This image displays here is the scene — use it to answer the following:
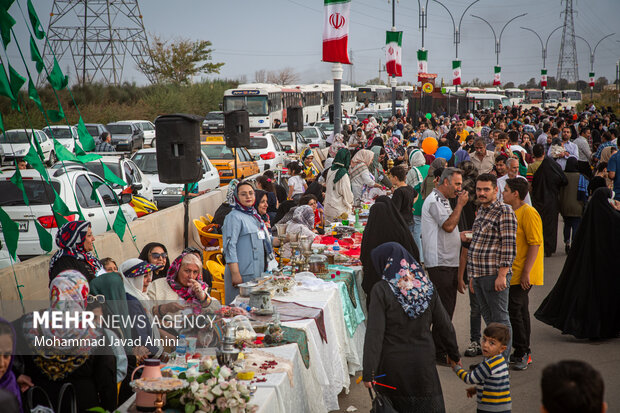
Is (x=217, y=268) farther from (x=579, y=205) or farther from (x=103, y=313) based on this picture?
(x=579, y=205)

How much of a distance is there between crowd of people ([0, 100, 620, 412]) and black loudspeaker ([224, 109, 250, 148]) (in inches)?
131

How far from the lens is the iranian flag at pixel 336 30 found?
1478 centimetres

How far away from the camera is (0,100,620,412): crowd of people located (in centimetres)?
473

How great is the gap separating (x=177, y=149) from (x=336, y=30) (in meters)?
6.57

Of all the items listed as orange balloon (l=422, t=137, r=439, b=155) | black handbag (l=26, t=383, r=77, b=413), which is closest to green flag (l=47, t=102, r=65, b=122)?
black handbag (l=26, t=383, r=77, b=413)

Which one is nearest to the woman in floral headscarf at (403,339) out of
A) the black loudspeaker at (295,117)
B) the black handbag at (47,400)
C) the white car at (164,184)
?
the black handbag at (47,400)

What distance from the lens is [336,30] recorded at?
14891mm

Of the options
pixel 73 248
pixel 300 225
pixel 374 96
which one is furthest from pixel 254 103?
pixel 374 96

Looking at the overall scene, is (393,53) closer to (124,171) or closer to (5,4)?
(124,171)

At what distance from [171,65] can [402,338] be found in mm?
66970

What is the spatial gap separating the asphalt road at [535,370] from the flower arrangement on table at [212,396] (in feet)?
8.17

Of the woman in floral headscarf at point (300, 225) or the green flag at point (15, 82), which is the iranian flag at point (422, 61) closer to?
the woman in floral headscarf at point (300, 225)

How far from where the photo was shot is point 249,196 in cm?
693

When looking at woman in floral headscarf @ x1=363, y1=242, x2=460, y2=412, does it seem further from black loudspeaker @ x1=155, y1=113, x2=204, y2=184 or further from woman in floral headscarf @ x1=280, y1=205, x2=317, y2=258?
black loudspeaker @ x1=155, y1=113, x2=204, y2=184
